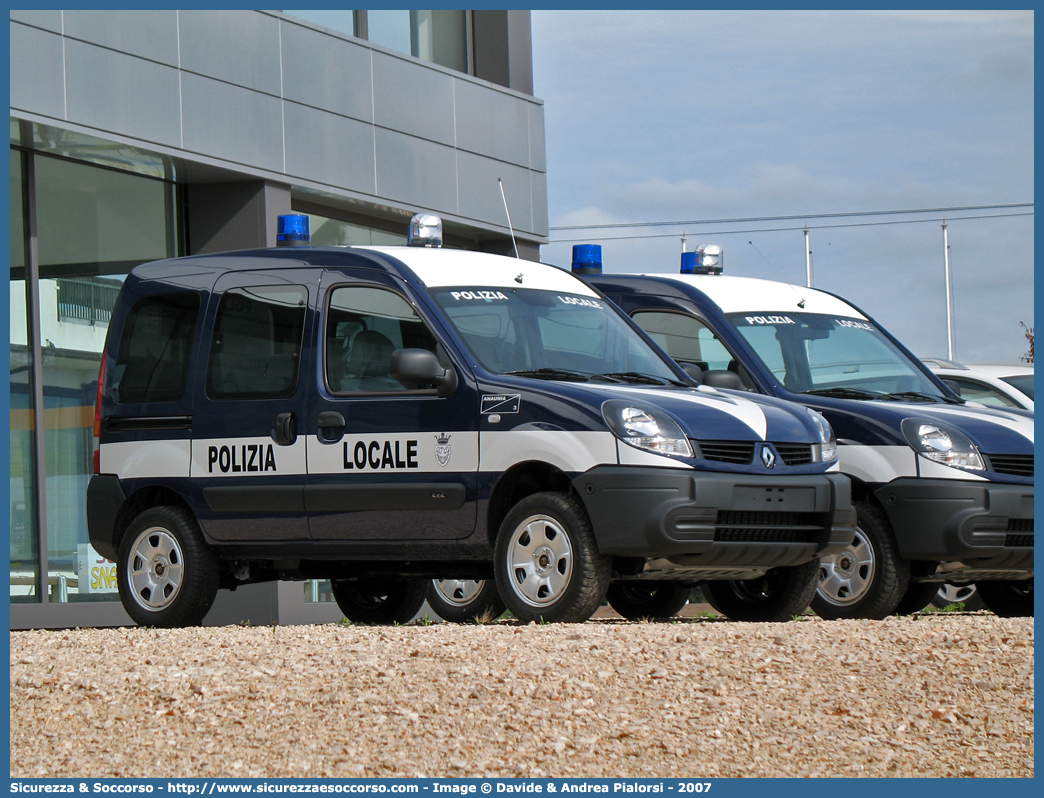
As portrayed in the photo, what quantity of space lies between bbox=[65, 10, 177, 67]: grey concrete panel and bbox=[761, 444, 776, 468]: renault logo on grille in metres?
7.84

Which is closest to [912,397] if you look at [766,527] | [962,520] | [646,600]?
[962,520]

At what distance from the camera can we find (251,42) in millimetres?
15125

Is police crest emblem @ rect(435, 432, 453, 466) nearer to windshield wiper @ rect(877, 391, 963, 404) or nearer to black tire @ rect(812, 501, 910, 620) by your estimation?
black tire @ rect(812, 501, 910, 620)

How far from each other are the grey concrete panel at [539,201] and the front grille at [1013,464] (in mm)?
10175

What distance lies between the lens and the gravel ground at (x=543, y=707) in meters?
5.44

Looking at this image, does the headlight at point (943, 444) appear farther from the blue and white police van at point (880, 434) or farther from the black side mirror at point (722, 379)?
the black side mirror at point (722, 379)

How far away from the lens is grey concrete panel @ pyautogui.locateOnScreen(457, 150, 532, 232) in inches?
705

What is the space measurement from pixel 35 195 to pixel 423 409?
6702 millimetres

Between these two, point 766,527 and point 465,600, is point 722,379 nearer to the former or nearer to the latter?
point 766,527

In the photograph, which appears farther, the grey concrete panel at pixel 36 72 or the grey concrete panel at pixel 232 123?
the grey concrete panel at pixel 232 123

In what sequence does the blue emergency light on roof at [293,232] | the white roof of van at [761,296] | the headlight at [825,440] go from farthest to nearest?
1. the white roof of van at [761,296]
2. the blue emergency light on roof at [293,232]
3. the headlight at [825,440]

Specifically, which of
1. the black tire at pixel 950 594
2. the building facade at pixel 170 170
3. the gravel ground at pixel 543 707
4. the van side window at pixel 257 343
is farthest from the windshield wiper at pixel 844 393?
the building facade at pixel 170 170

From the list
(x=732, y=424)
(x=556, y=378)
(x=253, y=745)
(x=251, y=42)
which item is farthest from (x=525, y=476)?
(x=251, y=42)

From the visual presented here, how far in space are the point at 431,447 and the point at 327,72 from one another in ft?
27.5
